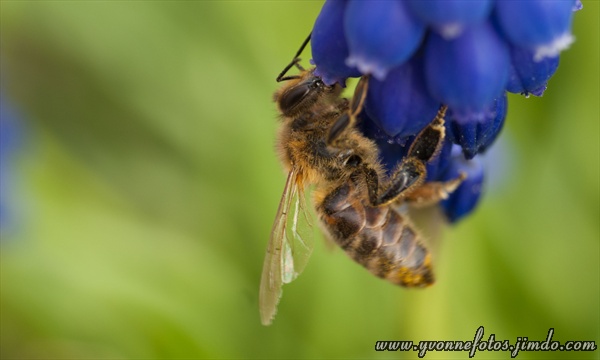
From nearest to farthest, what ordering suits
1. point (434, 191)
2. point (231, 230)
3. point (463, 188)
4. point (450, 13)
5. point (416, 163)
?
1. point (450, 13)
2. point (416, 163)
3. point (434, 191)
4. point (463, 188)
5. point (231, 230)

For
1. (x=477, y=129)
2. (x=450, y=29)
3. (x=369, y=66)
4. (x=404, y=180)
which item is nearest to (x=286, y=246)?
(x=404, y=180)

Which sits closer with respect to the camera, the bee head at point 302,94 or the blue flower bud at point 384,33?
the blue flower bud at point 384,33

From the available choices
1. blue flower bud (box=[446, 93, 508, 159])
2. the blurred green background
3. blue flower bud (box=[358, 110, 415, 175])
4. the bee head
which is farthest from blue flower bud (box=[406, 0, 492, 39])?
the blurred green background

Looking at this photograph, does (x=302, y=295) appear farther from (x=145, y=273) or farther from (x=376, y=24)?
(x=376, y=24)

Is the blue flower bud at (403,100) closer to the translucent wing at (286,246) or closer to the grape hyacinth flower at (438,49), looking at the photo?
the grape hyacinth flower at (438,49)

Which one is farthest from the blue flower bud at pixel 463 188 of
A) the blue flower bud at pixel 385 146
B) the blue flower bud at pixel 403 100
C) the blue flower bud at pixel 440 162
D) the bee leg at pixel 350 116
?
the blue flower bud at pixel 403 100

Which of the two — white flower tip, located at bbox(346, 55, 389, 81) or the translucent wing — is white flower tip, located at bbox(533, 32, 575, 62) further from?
the translucent wing

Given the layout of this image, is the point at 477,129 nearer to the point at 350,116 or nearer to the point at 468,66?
the point at 350,116
